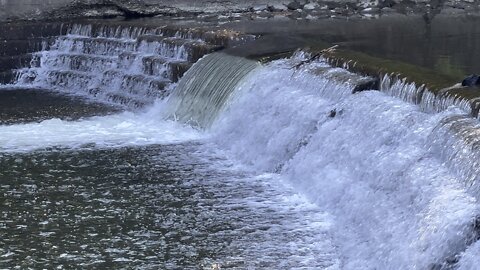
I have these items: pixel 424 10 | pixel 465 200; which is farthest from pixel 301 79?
pixel 424 10

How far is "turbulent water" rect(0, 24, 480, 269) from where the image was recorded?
8664 millimetres

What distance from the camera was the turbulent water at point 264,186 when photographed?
28.4 feet

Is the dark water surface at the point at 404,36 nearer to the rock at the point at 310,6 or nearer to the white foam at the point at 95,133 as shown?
the rock at the point at 310,6

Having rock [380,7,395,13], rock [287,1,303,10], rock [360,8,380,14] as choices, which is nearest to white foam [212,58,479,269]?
rock [287,1,303,10]

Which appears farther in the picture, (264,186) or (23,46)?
(23,46)

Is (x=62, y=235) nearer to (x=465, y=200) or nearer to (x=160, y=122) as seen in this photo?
(x=465, y=200)

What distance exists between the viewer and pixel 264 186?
11891 millimetres

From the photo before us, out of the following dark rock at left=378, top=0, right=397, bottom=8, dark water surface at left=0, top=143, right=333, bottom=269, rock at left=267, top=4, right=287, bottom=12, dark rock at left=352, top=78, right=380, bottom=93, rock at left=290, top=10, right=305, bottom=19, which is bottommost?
Result: dark water surface at left=0, top=143, right=333, bottom=269

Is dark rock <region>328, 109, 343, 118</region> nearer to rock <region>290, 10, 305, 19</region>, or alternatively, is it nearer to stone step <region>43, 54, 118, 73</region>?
stone step <region>43, 54, 118, 73</region>

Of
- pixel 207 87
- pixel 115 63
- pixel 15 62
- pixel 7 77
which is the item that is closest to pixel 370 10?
pixel 115 63

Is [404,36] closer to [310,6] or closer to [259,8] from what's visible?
[259,8]

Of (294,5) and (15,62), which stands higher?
(294,5)

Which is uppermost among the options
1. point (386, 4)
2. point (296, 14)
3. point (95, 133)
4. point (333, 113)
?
point (333, 113)

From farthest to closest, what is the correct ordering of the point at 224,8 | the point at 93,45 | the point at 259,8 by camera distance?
the point at 259,8, the point at 224,8, the point at 93,45
